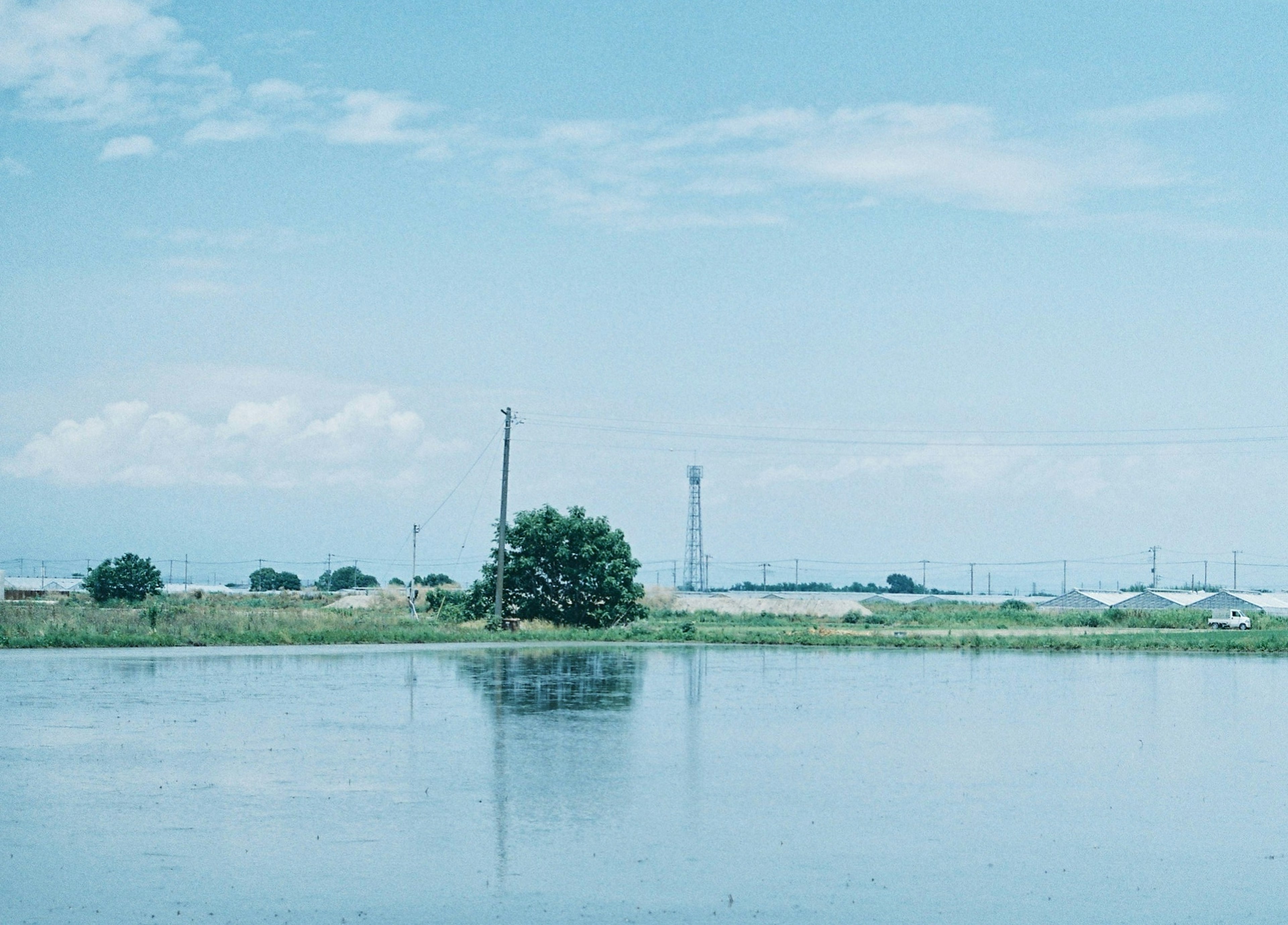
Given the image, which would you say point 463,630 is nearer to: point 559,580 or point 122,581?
point 559,580

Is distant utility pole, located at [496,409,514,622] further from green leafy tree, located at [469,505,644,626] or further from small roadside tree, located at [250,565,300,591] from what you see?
small roadside tree, located at [250,565,300,591]

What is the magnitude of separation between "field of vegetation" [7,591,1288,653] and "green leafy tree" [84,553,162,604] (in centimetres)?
162

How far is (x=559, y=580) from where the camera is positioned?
53.2m

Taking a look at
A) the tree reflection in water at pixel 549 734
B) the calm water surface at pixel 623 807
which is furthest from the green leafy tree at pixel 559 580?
the calm water surface at pixel 623 807

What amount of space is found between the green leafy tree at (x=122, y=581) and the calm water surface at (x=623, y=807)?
6244cm

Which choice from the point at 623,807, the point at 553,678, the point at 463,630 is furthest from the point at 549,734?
the point at 463,630

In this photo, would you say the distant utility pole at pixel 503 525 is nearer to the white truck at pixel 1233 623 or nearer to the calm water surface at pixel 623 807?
the calm water surface at pixel 623 807

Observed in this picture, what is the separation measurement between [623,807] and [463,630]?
3418cm

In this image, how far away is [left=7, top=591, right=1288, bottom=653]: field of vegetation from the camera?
121 feet

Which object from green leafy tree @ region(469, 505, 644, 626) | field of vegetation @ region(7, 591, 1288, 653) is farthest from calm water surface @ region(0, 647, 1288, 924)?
green leafy tree @ region(469, 505, 644, 626)

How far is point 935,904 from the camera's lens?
8.74m

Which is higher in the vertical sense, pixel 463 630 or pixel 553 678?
pixel 553 678

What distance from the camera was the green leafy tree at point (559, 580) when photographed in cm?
5297

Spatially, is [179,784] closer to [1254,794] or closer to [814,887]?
[814,887]
